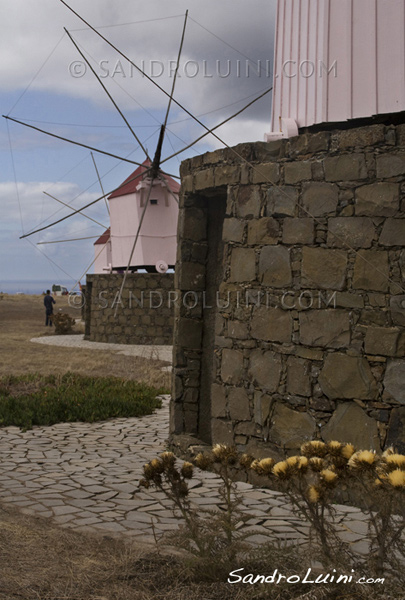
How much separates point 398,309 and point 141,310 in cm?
1578

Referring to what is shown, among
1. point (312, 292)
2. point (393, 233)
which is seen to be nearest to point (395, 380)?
point (312, 292)

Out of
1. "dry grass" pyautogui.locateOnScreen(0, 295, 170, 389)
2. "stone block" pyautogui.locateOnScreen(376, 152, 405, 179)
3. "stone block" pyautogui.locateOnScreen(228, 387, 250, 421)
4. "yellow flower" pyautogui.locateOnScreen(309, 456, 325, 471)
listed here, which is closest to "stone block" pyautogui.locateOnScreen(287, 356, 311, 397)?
"stone block" pyautogui.locateOnScreen(228, 387, 250, 421)

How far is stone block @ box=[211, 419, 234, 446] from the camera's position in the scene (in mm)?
5656

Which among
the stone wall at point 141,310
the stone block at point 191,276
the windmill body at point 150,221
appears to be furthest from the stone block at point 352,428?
the windmill body at point 150,221

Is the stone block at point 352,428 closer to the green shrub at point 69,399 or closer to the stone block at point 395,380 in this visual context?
the stone block at point 395,380

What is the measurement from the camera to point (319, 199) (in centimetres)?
506

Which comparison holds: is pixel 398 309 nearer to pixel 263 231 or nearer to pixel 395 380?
pixel 395 380

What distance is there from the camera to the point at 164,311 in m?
20.1

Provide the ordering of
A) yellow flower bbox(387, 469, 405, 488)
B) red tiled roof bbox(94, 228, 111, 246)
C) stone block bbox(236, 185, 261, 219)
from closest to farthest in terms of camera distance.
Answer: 1. yellow flower bbox(387, 469, 405, 488)
2. stone block bbox(236, 185, 261, 219)
3. red tiled roof bbox(94, 228, 111, 246)

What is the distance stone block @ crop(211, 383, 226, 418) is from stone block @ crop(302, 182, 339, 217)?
1.75 meters

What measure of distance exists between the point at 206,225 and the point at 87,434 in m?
2.89

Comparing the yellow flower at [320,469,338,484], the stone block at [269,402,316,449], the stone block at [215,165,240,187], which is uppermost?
the stone block at [215,165,240,187]

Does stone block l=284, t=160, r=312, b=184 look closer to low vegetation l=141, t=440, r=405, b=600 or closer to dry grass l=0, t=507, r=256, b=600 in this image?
low vegetation l=141, t=440, r=405, b=600

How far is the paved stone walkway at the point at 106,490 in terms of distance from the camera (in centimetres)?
426
